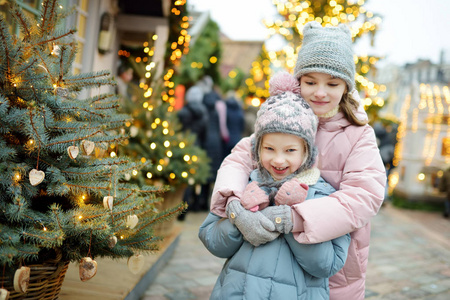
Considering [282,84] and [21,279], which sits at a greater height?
[282,84]

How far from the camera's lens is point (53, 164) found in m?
2.11

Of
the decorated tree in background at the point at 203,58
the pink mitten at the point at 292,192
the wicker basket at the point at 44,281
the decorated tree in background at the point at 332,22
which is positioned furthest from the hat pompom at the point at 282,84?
the decorated tree in background at the point at 203,58

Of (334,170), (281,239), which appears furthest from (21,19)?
(334,170)

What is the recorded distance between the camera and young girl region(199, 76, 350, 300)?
1.96 meters

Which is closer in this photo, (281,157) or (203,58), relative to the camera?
(281,157)

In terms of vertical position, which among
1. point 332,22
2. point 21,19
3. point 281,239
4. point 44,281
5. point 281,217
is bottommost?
point 44,281

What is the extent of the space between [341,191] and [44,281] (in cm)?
152

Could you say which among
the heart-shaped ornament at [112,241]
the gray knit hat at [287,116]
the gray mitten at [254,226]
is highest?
the gray knit hat at [287,116]

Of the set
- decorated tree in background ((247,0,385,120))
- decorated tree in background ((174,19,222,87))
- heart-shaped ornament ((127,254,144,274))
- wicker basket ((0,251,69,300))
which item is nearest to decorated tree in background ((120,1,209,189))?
heart-shaped ornament ((127,254,144,274))

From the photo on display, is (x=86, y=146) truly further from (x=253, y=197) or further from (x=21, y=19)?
(x=253, y=197)

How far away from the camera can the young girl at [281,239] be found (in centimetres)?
196

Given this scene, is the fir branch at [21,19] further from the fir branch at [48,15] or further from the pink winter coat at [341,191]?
the pink winter coat at [341,191]

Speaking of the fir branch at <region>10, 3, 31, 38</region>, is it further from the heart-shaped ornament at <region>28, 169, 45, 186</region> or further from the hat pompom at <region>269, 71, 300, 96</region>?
the hat pompom at <region>269, 71, 300, 96</region>

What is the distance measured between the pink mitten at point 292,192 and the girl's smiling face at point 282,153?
0.30 ft
